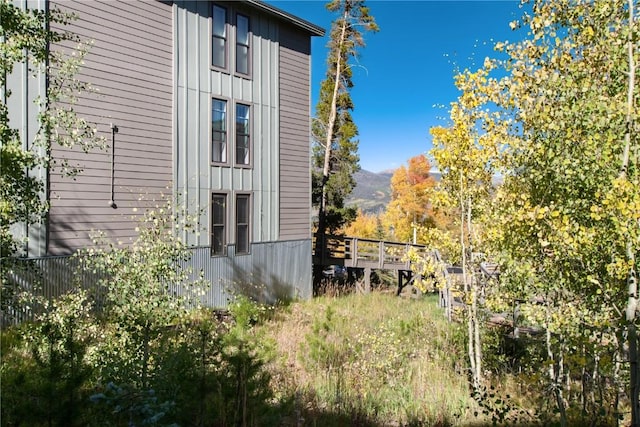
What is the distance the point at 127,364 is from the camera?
455cm

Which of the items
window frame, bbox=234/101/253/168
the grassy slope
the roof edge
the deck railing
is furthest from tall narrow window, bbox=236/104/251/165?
the deck railing

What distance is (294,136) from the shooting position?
15.9 meters

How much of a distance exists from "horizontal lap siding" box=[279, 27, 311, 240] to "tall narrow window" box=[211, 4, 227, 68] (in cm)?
245

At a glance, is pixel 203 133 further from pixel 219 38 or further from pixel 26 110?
pixel 26 110

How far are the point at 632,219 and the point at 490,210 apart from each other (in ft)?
8.60

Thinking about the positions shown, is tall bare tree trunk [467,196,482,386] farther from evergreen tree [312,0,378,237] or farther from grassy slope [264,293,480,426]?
evergreen tree [312,0,378,237]

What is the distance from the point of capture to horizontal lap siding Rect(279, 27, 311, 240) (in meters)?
15.4

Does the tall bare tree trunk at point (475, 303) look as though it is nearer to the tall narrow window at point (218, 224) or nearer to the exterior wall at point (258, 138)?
the exterior wall at point (258, 138)

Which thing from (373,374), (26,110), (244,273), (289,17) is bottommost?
(373,374)

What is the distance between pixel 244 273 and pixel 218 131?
190 inches

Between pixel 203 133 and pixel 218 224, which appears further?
pixel 218 224

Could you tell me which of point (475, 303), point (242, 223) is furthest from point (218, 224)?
point (475, 303)

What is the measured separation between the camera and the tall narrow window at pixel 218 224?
43.3 feet

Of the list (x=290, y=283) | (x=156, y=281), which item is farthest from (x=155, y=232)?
(x=290, y=283)
